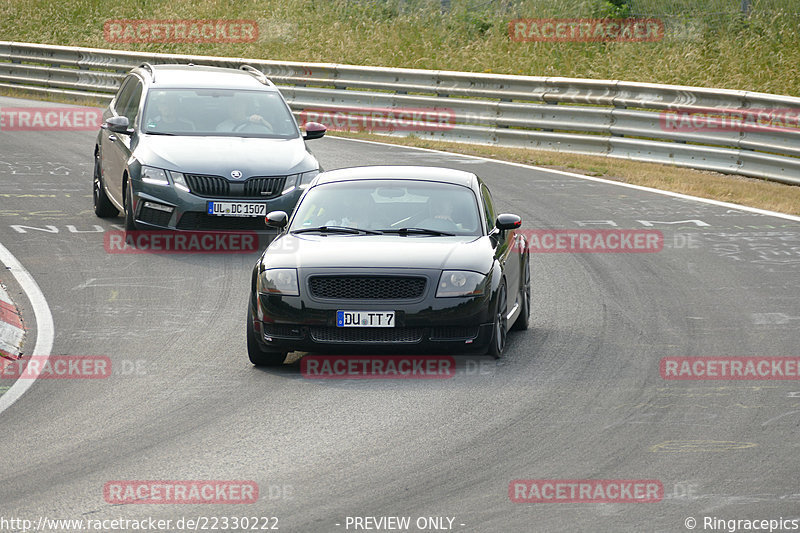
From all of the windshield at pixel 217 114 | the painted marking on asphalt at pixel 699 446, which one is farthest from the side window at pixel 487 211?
the windshield at pixel 217 114

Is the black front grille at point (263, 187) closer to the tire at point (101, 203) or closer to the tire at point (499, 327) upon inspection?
the tire at point (101, 203)

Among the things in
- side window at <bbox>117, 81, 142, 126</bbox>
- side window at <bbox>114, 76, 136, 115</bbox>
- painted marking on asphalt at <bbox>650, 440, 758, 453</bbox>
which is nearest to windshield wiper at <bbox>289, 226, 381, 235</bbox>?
painted marking on asphalt at <bbox>650, 440, 758, 453</bbox>

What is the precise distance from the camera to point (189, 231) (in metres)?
14.9

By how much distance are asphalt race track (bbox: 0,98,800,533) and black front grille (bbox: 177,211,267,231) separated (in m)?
0.66

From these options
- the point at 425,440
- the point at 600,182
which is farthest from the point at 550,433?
the point at 600,182

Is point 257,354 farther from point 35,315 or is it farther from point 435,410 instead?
point 35,315

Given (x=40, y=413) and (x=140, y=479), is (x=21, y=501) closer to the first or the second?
(x=140, y=479)

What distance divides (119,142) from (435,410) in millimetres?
8570

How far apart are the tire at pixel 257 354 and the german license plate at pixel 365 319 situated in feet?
2.15

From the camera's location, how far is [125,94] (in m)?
17.5

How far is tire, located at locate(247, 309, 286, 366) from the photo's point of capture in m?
9.95

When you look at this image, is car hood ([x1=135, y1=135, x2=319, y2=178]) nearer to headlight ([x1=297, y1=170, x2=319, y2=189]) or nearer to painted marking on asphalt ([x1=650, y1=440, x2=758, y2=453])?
headlight ([x1=297, y1=170, x2=319, y2=189])

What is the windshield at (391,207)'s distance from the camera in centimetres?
1082

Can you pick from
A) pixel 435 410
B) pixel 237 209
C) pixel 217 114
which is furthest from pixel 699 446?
pixel 217 114
